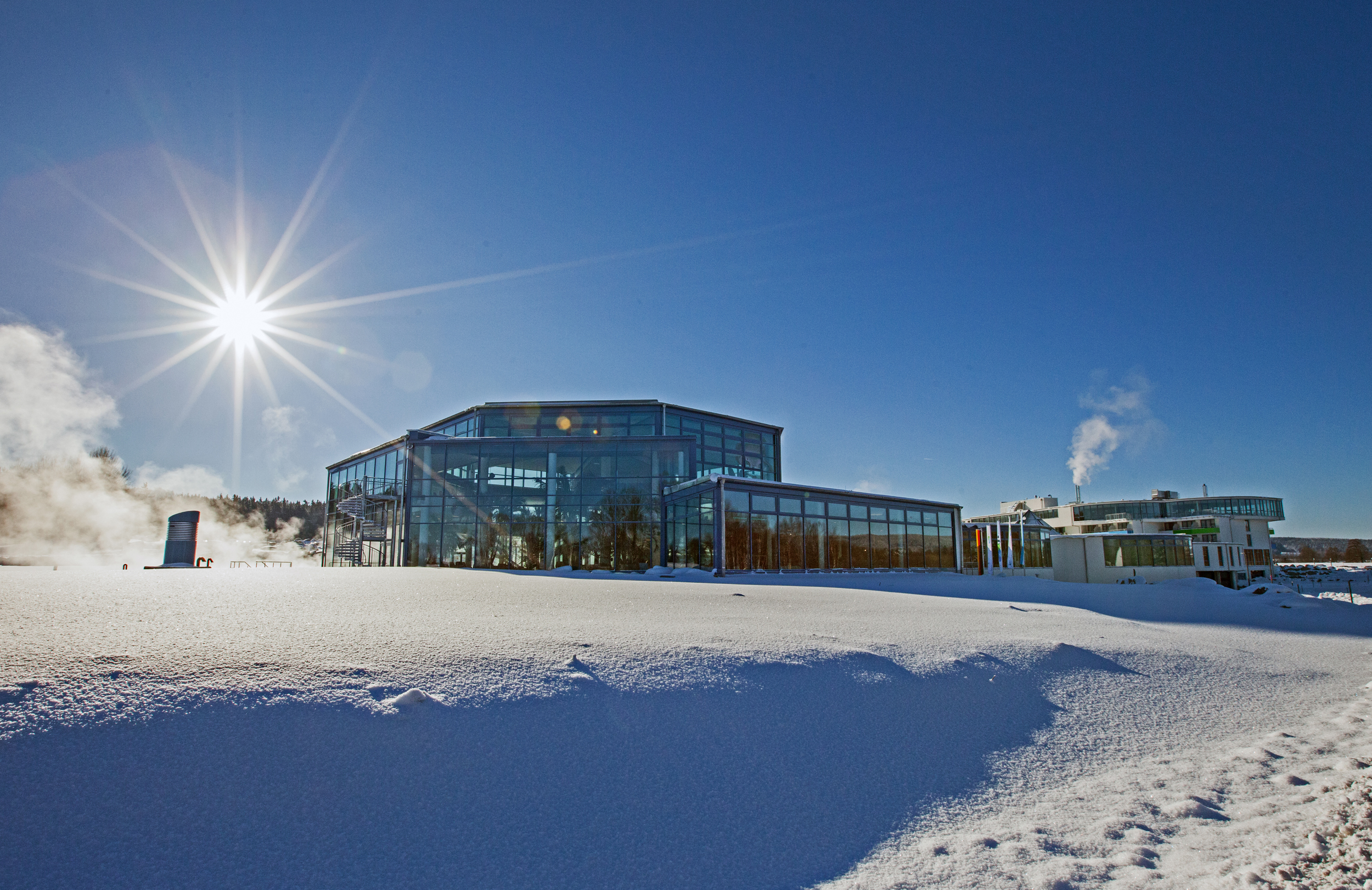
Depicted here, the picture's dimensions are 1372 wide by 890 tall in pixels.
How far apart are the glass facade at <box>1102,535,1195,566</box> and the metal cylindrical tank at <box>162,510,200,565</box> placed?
143ft

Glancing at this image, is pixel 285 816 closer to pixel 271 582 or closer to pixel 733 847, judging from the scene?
pixel 733 847

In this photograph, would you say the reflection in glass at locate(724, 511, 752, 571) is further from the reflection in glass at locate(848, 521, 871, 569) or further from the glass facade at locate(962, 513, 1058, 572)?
the glass facade at locate(962, 513, 1058, 572)

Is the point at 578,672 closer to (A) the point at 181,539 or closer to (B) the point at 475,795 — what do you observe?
(B) the point at 475,795

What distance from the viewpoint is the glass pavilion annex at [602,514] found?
2517cm

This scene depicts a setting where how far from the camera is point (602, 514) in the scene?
87.7 feet

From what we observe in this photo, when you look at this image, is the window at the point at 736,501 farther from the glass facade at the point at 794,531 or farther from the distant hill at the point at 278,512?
the distant hill at the point at 278,512

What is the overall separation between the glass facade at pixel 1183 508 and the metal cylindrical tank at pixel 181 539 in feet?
240

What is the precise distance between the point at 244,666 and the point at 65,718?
0.83 meters

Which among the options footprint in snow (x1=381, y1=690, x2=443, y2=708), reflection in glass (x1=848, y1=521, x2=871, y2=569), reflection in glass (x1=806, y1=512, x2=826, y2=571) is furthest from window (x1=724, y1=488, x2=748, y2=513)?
footprint in snow (x1=381, y1=690, x2=443, y2=708)

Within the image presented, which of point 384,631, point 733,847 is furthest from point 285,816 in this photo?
point 384,631

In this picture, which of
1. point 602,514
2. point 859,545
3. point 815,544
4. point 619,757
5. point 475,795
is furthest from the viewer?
point 859,545

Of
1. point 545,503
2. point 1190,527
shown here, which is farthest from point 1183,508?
point 545,503

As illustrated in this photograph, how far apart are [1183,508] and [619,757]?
286 feet

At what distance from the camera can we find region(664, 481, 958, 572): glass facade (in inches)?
944
